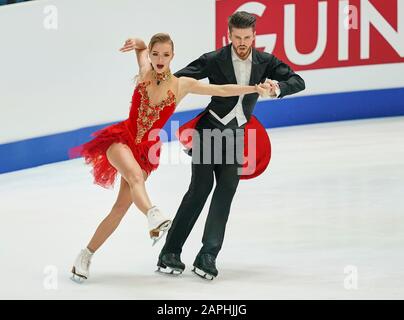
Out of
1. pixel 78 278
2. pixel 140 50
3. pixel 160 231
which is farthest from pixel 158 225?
pixel 140 50

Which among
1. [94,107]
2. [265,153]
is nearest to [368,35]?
[94,107]

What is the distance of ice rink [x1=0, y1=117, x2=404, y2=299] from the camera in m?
6.66

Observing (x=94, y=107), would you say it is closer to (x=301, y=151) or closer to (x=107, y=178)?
(x=301, y=151)

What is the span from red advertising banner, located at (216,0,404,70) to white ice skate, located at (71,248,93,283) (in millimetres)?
5004

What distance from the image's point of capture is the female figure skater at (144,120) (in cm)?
661

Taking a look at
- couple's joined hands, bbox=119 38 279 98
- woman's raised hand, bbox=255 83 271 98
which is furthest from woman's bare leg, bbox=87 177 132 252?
woman's raised hand, bbox=255 83 271 98

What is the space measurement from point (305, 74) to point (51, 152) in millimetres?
2811

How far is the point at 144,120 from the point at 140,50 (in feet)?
1.34

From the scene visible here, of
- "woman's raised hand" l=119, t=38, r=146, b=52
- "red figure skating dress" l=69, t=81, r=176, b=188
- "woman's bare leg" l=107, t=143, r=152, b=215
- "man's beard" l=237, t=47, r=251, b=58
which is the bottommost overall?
"woman's bare leg" l=107, t=143, r=152, b=215

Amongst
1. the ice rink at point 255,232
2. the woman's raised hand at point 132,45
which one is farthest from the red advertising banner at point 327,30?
the woman's raised hand at point 132,45

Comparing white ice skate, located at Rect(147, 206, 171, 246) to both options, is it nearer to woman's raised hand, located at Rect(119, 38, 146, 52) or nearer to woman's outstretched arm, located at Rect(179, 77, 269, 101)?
woman's outstretched arm, located at Rect(179, 77, 269, 101)

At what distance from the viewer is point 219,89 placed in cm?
668

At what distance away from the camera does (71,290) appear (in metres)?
6.60

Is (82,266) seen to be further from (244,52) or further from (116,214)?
(244,52)
